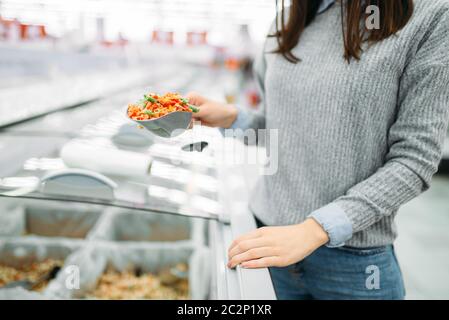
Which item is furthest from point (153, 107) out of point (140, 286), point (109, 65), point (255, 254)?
point (109, 65)

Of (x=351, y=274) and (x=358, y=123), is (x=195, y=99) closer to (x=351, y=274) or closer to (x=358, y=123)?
(x=358, y=123)

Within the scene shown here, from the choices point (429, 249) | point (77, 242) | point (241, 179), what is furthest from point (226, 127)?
point (429, 249)

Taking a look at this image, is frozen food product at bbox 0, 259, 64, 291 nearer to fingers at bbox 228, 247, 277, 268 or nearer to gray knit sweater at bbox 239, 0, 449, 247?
gray knit sweater at bbox 239, 0, 449, 247

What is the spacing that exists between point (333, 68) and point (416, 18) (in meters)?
0.20

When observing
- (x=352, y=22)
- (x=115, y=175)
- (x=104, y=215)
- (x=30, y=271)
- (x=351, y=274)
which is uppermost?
(x=352, y=22)

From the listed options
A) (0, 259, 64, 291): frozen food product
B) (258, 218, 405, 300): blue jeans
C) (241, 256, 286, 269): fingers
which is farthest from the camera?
(0, 259, 64, 291): frozen food product

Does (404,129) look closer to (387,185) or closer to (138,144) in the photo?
(387,185)

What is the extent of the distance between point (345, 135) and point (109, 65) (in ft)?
17.9

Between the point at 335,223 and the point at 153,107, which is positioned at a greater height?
the point at 153,107

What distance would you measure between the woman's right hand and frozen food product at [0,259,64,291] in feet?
3.29

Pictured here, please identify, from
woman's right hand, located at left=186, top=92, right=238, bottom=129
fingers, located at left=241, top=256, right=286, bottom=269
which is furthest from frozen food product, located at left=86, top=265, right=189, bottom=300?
fingers, located at left=241, top=256, right=286, bottom=269

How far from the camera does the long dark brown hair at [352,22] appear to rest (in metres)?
0.83

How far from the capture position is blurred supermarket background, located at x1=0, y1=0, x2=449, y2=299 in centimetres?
198

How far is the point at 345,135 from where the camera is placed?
2.97 ft
